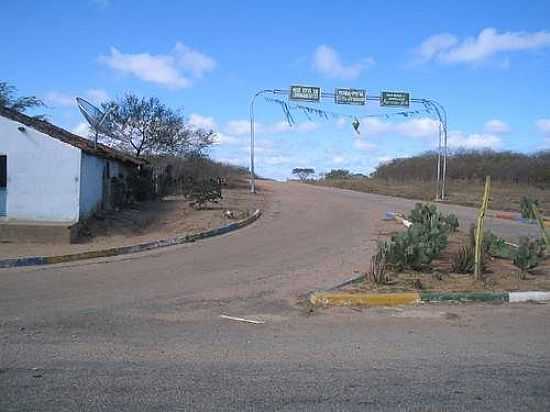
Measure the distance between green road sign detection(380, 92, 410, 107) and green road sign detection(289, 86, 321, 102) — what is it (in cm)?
364

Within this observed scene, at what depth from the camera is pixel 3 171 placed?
17.1 meters

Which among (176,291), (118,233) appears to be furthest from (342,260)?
(118,233)

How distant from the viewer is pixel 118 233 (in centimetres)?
1742

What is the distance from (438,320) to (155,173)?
25.7 m

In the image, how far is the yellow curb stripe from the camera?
29.8 ft

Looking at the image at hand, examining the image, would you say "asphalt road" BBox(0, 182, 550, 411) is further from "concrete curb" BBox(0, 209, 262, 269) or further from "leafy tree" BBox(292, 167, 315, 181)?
"leafy tree" BBox(292, 167, 315, 181)

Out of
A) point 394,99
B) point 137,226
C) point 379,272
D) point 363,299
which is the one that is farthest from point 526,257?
point 394,99

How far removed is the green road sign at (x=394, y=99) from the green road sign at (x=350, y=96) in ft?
4.23

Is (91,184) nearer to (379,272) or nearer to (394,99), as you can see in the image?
(379,272)

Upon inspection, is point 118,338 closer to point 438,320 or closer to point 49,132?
point 438,320

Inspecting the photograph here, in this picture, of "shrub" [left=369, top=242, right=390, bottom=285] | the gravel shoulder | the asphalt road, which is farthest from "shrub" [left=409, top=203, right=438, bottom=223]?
the gravel shoulder

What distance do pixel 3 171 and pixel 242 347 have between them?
1291cm

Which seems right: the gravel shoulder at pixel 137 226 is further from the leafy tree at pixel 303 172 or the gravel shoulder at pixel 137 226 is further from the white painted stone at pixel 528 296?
the leafy tree at pixel 303 172

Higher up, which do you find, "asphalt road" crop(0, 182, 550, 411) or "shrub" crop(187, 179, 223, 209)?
"shrub" crop(187, 179, 223, 209)
